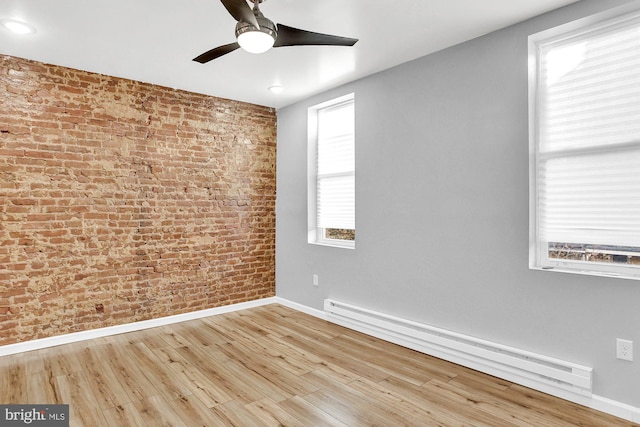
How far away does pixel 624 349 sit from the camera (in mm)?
2230

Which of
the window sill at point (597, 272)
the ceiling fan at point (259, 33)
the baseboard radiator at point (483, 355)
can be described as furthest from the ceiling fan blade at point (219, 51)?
the baseboard radiator at point (483, 355)

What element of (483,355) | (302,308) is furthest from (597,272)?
(302,308)

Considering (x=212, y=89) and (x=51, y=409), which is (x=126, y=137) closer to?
(x=212, y=89)

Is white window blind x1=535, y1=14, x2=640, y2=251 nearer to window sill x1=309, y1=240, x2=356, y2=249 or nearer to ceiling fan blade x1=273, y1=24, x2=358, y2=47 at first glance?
ceiling fan blade x1=273, y1=24, x2=358, y2=47

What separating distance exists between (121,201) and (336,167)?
2.38 m

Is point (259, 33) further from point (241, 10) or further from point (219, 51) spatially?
point (219, 51)

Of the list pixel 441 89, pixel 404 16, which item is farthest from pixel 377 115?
pixel 404 16

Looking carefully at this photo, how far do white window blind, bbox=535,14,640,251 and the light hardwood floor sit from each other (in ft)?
3.89

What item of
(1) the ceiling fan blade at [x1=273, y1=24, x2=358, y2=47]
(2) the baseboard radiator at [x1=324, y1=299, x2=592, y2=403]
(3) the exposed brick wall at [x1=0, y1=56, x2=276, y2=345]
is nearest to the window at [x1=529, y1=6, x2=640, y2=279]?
(2) the baseboard radiator at [x1=324, y1=299, x2=592, y2=403]

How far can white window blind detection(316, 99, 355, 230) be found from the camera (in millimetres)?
4227

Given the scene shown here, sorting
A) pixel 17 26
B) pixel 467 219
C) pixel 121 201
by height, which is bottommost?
pixel 467 219

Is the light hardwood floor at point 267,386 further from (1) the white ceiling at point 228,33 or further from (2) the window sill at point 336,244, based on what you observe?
(1) the white ceiling at point 228,33

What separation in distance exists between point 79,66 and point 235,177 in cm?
195

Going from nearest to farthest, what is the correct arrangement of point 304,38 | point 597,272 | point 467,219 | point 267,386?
point 304,38, point 597,272, point 267,386, point 467,219
